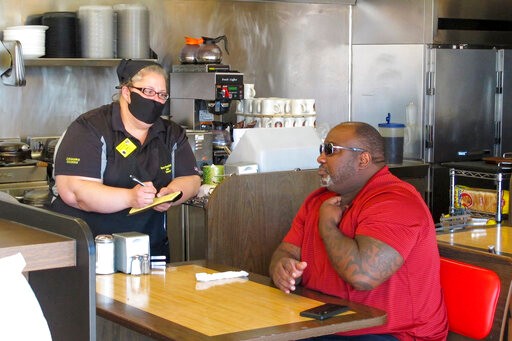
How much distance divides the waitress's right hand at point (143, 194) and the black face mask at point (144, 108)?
347 mm

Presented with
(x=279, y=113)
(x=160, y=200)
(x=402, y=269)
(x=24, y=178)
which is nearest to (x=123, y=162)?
(x=160, y=200)

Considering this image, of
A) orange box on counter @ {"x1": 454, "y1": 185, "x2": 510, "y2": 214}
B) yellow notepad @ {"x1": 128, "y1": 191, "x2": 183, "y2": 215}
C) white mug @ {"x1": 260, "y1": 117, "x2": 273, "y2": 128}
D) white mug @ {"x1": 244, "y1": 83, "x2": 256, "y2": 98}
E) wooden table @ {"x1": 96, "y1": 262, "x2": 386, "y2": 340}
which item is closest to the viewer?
wooden table @ {"x1": 96, "y1": 262, "x2": 386, "y2": 340}

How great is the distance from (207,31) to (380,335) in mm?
4648

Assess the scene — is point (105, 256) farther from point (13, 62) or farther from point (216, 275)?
point (13, 62)

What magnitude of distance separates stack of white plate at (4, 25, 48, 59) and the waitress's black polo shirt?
7.63ft

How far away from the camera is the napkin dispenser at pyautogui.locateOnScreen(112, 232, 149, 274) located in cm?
336

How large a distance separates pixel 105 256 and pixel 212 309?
0.64 meters

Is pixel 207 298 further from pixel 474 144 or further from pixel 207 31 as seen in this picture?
pixel 474 144

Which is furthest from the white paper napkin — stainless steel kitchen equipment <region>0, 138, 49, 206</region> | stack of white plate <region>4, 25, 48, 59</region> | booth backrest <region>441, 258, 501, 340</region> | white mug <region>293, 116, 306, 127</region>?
stack of white plate <region>4, 25, 48, 59</region>

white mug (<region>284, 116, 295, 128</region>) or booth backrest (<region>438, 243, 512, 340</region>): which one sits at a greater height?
white mug (<region>284, 116, 295, 128</region>)

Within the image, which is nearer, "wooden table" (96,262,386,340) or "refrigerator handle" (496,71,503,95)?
"wooden table" (96,262,386,340)

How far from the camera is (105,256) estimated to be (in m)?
3.35

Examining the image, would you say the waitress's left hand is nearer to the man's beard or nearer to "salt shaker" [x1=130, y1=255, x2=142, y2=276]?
"salt shaker" [x1=130, y1=255, x2=142, y2=276]

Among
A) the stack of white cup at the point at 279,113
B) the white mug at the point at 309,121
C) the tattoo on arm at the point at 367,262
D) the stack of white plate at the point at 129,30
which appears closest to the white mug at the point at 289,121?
the stack of white cup at the point at 279,113
